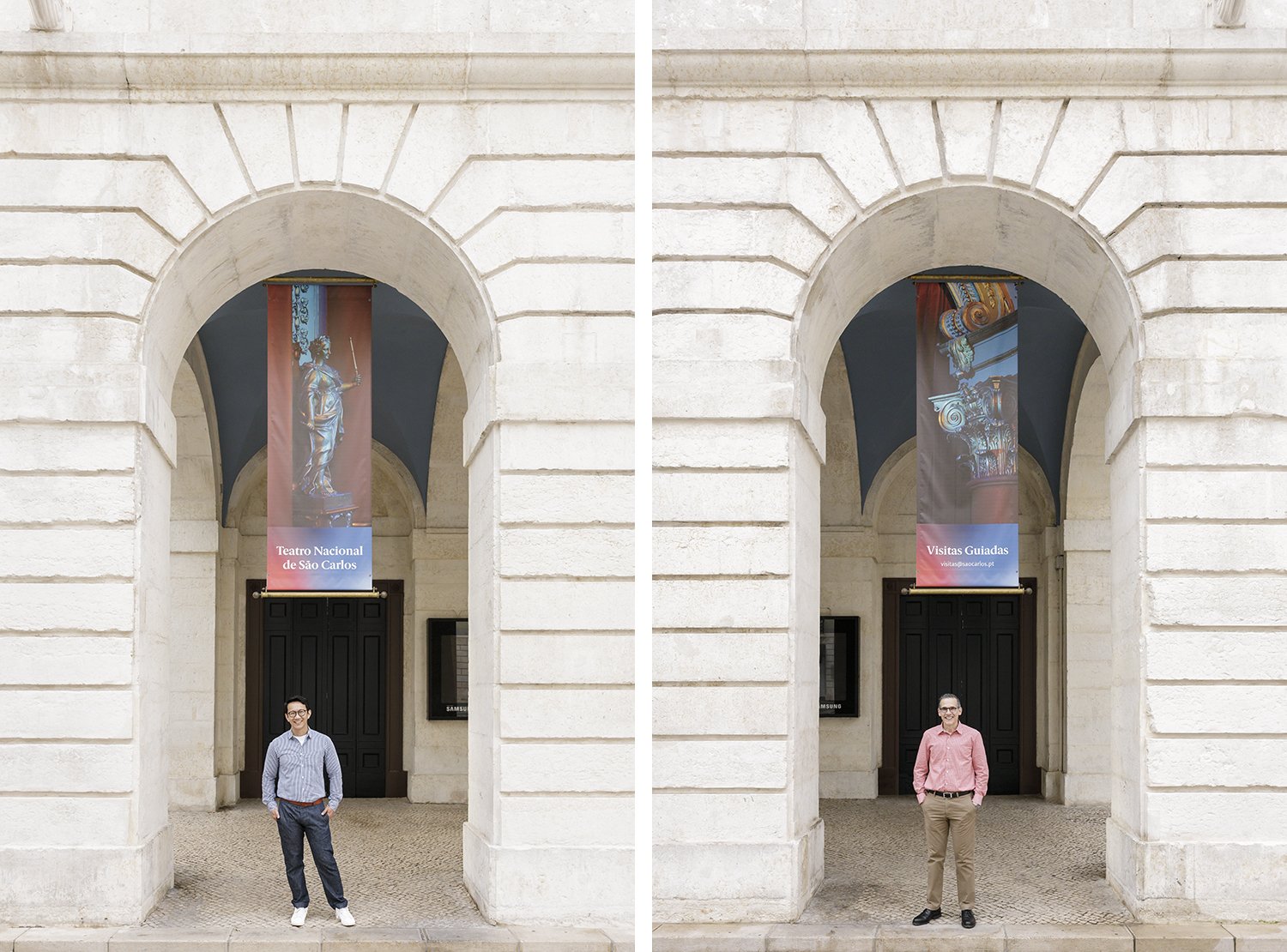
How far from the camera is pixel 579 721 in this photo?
12.2 m

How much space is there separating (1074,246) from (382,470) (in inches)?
408

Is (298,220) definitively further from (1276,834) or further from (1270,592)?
(1276,834)

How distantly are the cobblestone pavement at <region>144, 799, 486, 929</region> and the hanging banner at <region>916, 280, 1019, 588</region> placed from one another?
531cm

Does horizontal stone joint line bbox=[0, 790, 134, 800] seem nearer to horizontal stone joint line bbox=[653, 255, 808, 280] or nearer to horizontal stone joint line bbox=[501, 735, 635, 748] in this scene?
horizontal stone joint line bbox=[501, 735, 635, 748]

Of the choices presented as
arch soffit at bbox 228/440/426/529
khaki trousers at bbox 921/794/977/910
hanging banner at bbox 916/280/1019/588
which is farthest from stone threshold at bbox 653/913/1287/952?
arch soffit at bbox 228/440/426/529

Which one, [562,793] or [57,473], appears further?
[57,473]

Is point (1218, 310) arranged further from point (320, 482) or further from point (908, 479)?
point (908, 479)

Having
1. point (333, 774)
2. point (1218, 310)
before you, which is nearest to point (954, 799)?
point (1218, 310)

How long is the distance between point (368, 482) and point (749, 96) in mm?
4789

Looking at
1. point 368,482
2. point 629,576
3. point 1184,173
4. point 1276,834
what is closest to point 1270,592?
point 1276,834

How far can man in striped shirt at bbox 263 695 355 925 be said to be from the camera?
12.1m

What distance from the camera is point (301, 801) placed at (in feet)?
39.8

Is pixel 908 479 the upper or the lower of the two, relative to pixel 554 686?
upper

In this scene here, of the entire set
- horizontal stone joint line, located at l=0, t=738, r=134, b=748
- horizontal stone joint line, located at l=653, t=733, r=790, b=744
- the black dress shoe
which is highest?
horizontal stone joint line, located at l=653, t=733, r=790, b=744
